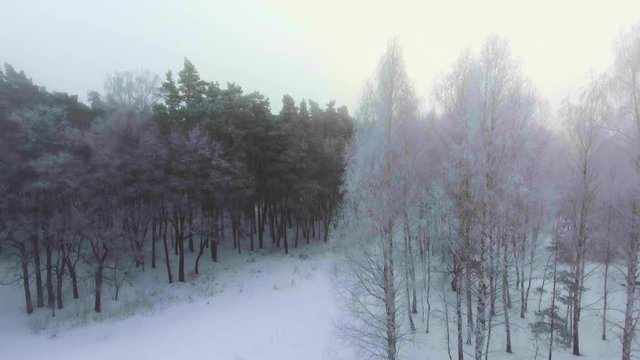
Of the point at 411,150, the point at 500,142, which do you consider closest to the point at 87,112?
the point at 411,150

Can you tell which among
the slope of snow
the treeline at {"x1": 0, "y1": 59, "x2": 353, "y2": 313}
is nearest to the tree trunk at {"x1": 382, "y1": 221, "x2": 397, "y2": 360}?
the slope of snow

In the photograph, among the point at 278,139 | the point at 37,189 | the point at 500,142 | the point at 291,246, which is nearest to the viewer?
the point at 500,142

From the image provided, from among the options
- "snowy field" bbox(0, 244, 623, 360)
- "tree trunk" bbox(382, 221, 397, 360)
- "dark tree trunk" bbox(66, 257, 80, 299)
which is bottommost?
"snowy field" bbox(0, 244, 623, 360)

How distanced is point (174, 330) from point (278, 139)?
57.4 ft

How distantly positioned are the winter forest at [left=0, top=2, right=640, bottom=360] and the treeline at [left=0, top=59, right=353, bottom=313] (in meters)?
0.15

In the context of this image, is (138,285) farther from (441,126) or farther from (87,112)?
(441,126)

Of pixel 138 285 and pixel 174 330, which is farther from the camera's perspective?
pixel 138 285

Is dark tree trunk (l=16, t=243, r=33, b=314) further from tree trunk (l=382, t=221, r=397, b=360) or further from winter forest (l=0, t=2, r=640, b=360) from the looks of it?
tree trunk (l=382, t=221, r=397, b=360)

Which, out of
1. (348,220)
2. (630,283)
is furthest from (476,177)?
(630,283)

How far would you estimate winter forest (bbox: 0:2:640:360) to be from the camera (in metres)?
11.1

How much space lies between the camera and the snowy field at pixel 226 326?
48.4ft

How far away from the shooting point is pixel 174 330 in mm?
16859

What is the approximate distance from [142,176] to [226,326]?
512 inches

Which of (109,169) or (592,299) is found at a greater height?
(109,169)
